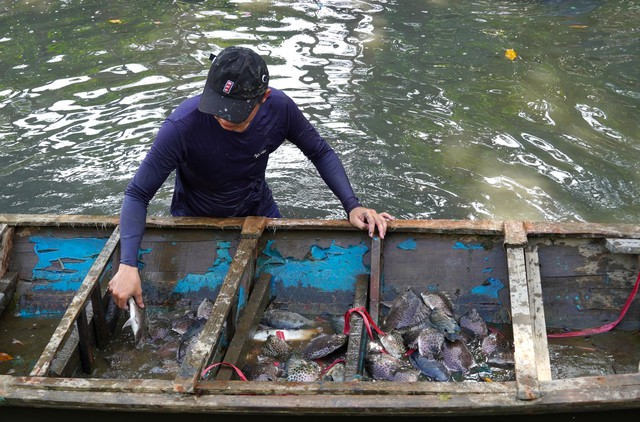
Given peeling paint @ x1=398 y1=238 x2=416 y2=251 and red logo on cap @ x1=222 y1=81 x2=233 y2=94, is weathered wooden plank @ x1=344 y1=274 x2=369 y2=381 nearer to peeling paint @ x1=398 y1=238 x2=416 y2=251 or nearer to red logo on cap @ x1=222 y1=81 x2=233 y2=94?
peeling paint @ x1=398 y1=238 x2=416 y2=251

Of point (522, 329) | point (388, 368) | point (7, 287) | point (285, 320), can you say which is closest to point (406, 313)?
point (388, 368)

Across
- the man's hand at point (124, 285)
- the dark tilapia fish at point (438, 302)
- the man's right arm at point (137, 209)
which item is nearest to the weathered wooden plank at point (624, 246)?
the dark tilapia fish at point (438, 302)

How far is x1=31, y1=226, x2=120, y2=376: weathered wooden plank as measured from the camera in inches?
147

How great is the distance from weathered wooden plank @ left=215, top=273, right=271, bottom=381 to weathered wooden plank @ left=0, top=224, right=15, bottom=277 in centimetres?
163

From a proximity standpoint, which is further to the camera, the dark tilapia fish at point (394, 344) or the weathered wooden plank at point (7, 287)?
the weathered wooden plank at point (7, 287)

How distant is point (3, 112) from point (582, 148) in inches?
238

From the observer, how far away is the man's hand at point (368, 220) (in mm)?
4465

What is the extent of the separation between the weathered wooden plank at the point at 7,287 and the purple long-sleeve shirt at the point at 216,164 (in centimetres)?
111

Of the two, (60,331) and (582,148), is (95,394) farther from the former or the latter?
(582,148)

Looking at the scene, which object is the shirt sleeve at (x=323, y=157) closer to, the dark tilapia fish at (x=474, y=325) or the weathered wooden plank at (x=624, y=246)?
the dark tilapia fish at (x=474, y=325)

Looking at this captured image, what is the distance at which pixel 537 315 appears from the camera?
13.0 ft

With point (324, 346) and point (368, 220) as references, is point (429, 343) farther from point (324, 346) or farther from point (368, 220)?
point (368, 220)

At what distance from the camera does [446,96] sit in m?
8.33

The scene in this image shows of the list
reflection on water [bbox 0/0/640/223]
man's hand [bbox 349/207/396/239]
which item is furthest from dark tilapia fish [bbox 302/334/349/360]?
reflection on water [bbox 0/0/640/223]
